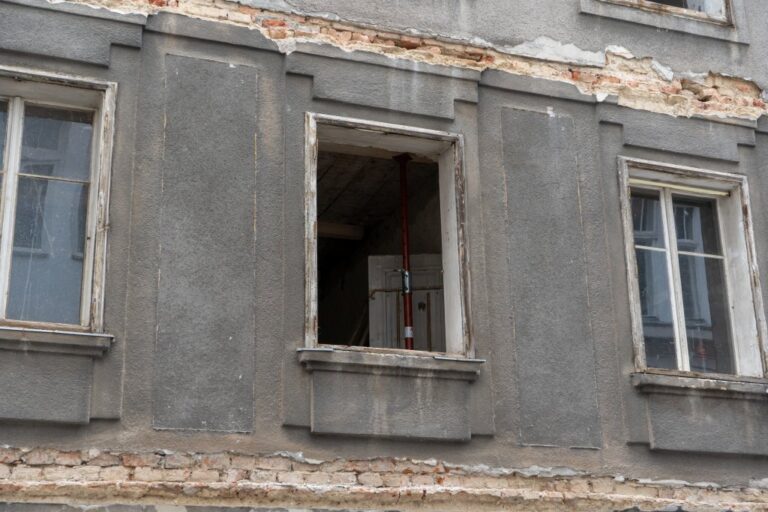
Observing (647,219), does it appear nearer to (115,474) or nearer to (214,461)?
(214,461)

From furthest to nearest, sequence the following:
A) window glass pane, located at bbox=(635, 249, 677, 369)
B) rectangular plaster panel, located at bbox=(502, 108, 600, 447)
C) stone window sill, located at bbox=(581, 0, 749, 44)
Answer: stone window sill, located at bbox=(581, 0, 749, 44) → window glass pane, located at bbox=(635, 249, 677, 369) → rectangular plaster panel, located at bbox=(502, 108, 600, 447)

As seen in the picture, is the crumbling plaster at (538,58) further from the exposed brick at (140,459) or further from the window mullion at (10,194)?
the exposed brick at (140,459)

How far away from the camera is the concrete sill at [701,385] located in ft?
29.1

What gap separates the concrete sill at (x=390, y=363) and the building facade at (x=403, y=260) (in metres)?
0.02

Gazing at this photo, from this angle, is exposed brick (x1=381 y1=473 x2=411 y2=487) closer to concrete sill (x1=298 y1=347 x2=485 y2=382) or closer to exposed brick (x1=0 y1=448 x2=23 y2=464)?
concrete sill (x1=298 y1=347 x2=485 y2=382)

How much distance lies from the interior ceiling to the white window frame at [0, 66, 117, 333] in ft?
10.3

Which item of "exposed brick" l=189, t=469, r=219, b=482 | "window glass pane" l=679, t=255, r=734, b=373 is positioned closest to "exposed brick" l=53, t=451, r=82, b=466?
"exposed brick" l=189, t=469, r=219, b=482

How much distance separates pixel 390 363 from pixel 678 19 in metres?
4.20

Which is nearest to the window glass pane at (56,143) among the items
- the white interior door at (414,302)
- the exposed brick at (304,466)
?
the exposed brick at (304,466)

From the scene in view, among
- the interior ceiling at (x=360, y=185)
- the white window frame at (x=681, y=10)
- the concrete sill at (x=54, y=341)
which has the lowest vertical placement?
the concrete sill at (x=54, y=341)

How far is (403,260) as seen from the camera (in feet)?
33.7

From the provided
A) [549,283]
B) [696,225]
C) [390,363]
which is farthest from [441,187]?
[696,225]

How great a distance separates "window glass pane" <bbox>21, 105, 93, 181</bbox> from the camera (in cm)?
802

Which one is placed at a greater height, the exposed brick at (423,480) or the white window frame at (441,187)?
the white window frame at (441,187)
